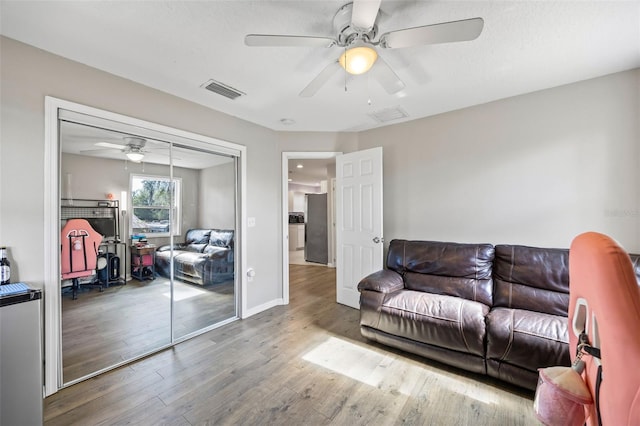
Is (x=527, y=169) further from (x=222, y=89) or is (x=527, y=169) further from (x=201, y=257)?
(x=201, y=257)

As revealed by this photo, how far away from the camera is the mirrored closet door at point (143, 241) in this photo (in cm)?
213

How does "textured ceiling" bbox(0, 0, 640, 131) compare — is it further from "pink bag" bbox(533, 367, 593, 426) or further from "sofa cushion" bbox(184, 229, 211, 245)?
"pink bag" bbox(533, 367, 593, 426)

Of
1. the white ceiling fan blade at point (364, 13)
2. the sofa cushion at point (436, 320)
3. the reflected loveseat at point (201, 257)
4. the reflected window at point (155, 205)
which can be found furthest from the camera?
the reflected loveseat at point (201, 257)

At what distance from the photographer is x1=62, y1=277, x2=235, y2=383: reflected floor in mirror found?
2.13 meters

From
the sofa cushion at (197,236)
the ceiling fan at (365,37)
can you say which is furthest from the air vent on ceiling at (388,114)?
the sofa cushion at (197,236)

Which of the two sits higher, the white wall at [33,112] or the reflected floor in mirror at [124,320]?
the white wall at [33,112]

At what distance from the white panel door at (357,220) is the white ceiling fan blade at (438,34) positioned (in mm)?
1842

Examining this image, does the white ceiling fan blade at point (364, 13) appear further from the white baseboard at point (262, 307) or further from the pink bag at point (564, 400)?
the white baseboard at point (262, 307)

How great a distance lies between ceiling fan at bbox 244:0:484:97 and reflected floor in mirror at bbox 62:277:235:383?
247 centimetres

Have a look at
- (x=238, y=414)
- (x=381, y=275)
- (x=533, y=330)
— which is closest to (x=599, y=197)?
(x=533, y=330)

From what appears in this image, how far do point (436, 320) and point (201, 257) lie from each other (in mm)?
2564

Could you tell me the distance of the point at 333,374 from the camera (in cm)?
209

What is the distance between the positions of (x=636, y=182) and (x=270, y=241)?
3682mm

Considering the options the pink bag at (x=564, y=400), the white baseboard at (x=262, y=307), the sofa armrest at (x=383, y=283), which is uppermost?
the pink bag at (x=564, y=400)
